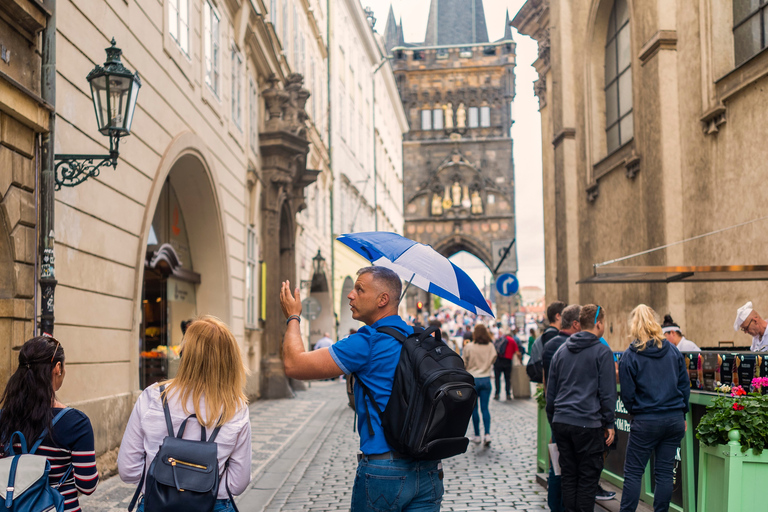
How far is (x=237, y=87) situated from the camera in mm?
17000

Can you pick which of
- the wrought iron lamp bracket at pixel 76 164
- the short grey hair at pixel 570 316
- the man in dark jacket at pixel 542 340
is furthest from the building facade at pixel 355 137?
the short grey hair at pixel 570 316

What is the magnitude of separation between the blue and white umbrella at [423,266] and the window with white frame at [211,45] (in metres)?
10.6

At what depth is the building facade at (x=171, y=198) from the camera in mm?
7910

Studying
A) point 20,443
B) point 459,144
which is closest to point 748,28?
point 20,443

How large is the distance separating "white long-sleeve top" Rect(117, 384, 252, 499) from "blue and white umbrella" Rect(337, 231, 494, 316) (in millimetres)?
1146

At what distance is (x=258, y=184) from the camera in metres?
19.0

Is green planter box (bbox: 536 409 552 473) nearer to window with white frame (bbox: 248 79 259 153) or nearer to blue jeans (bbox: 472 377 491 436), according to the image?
blue jeans (bbox: 472 377 491 436)

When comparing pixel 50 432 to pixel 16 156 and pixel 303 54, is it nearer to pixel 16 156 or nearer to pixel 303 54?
pixel 16 156

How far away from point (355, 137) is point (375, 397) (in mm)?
33958

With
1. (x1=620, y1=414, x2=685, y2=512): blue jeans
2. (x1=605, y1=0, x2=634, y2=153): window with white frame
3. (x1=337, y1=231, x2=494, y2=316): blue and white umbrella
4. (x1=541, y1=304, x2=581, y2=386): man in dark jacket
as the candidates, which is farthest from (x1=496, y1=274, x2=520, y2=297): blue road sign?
(x1=337, y1=231, x2=494, y2=316): blue and white umbrella

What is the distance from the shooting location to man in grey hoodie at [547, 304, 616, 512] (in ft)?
18.7

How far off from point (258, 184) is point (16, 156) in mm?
12198

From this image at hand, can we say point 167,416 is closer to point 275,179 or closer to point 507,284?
point 507,284

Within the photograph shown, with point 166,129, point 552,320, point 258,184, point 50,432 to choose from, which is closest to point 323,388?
point 258,184
